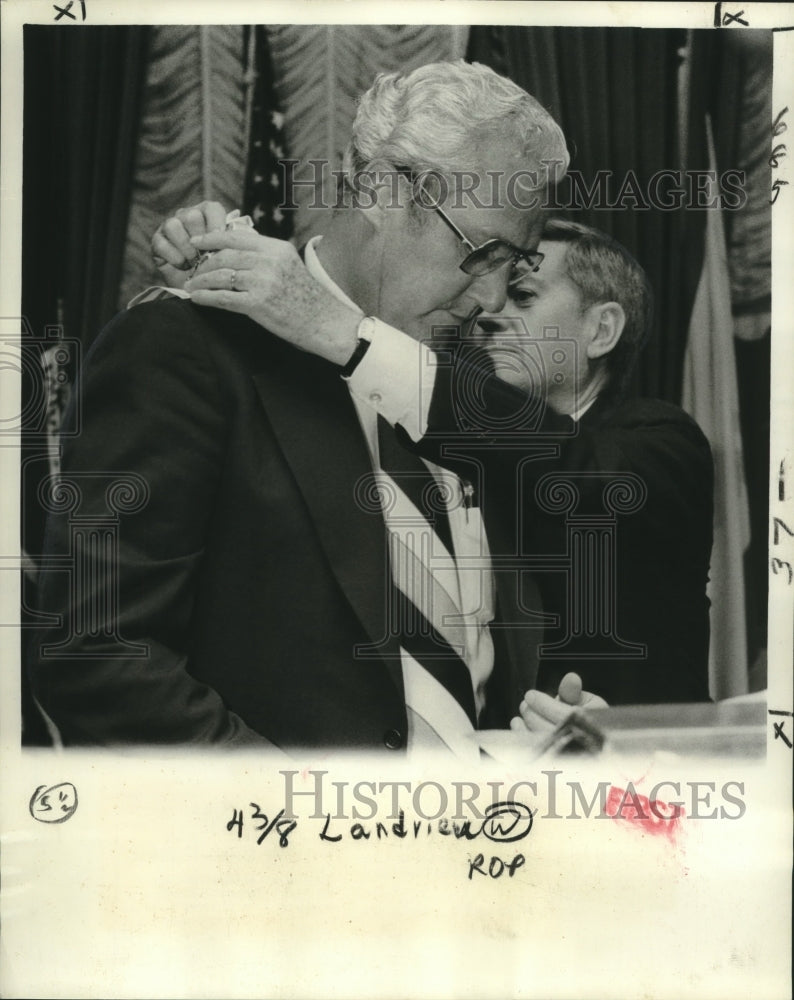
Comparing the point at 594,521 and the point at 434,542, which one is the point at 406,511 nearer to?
the point at 434,542

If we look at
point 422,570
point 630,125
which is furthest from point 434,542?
point 630,125

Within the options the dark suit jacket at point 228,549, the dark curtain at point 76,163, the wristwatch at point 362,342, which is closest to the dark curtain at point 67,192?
the dark curtain at point 76,163

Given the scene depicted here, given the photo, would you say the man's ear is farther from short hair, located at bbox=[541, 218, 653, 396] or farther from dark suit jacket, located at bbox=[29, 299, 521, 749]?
dark suit jacket, located at bbox=[29, 299, 521, 749]

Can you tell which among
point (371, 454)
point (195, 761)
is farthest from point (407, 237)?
point (195, 761)

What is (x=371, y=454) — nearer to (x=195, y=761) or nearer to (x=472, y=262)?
(x=472, y=262)

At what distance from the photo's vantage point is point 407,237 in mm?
2234

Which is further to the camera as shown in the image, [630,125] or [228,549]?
[630,125]

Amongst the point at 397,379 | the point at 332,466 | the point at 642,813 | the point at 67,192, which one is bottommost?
the point at 642,813

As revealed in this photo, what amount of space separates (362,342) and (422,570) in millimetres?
501

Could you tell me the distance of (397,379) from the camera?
2.23 metres

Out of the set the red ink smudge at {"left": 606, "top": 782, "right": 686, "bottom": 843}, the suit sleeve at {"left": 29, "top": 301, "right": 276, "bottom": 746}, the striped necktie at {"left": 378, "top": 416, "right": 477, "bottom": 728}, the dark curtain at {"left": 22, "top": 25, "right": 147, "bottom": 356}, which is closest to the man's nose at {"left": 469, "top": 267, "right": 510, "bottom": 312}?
→ the striped necktie at {"left": 378, "top": 416, "right": 477, "bottom": 728}

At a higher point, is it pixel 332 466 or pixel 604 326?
pixel 604 326

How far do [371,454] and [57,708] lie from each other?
2.85 feet

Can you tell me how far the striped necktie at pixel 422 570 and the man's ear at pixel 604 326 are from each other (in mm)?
451
